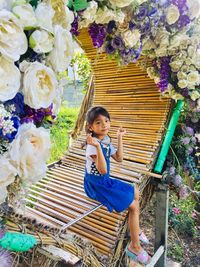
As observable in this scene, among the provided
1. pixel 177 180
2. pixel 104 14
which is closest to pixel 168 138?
pixel 177 180

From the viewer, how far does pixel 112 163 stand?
2031mm

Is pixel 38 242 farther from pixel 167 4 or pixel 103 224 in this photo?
pixel 167 4

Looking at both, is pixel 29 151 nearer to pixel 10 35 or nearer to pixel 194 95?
pixel 10 35

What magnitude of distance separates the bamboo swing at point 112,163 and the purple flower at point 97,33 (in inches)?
18.2

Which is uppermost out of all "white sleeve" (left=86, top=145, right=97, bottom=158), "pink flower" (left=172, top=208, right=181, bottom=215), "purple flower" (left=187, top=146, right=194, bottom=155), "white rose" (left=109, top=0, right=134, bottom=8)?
"white rose" (left=109, top=0, right=134, bottom=8)

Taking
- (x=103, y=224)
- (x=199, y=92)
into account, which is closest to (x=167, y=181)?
(x=103, y=224)

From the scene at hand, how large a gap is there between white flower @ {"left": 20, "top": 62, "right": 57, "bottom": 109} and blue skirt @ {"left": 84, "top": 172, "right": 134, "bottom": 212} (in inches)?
42.2

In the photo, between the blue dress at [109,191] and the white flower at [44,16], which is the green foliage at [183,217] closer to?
the blue dress at [109,191]

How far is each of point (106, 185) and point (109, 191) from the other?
0.04 m

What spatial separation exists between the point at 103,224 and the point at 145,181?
379 mm

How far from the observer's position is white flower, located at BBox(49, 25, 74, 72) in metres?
0.67

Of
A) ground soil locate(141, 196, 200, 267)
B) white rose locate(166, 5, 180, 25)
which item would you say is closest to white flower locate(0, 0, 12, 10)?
white rose locate(166, 5, 180, 25)

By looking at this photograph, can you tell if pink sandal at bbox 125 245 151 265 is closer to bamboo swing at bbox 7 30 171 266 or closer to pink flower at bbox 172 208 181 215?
bamboo swing at bbox 7 30 171 266

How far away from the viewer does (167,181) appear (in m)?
1.73
